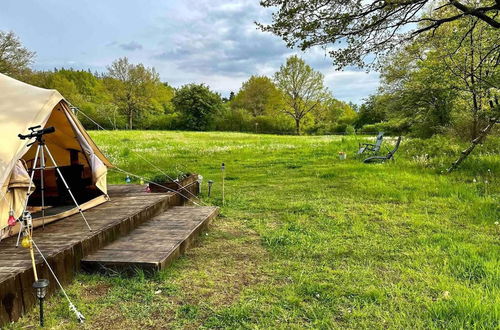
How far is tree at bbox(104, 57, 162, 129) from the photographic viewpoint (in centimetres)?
4372

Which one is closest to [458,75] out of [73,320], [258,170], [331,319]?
[258,170]

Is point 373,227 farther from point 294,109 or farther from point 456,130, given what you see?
point 294,109

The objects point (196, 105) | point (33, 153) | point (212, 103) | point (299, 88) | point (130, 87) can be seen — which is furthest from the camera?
point (212, 103)

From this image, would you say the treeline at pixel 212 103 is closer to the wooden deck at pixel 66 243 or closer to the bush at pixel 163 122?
the bush at pixel 163 122

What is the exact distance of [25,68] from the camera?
30.6m

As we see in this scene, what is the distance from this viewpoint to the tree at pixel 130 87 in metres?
43.7

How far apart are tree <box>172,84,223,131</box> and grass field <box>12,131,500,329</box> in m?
39.8

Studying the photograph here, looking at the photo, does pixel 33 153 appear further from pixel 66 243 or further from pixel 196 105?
pixel 196 105

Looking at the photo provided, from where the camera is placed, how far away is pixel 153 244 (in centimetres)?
432

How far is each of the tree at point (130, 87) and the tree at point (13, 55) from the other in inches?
533

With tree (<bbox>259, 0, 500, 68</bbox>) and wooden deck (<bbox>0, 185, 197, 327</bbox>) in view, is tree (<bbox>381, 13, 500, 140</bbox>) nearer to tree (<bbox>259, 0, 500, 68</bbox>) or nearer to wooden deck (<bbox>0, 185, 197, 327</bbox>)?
tree (<bbox>259, 0, 500, 68</bbox>)

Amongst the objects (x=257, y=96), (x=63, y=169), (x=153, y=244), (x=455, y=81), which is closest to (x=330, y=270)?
(x=153, y=244)

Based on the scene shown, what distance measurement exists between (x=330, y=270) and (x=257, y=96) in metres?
49.0

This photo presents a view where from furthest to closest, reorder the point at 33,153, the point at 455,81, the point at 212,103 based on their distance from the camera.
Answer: the point at 212,103 < the point at 455,81 < the point at 33,153
